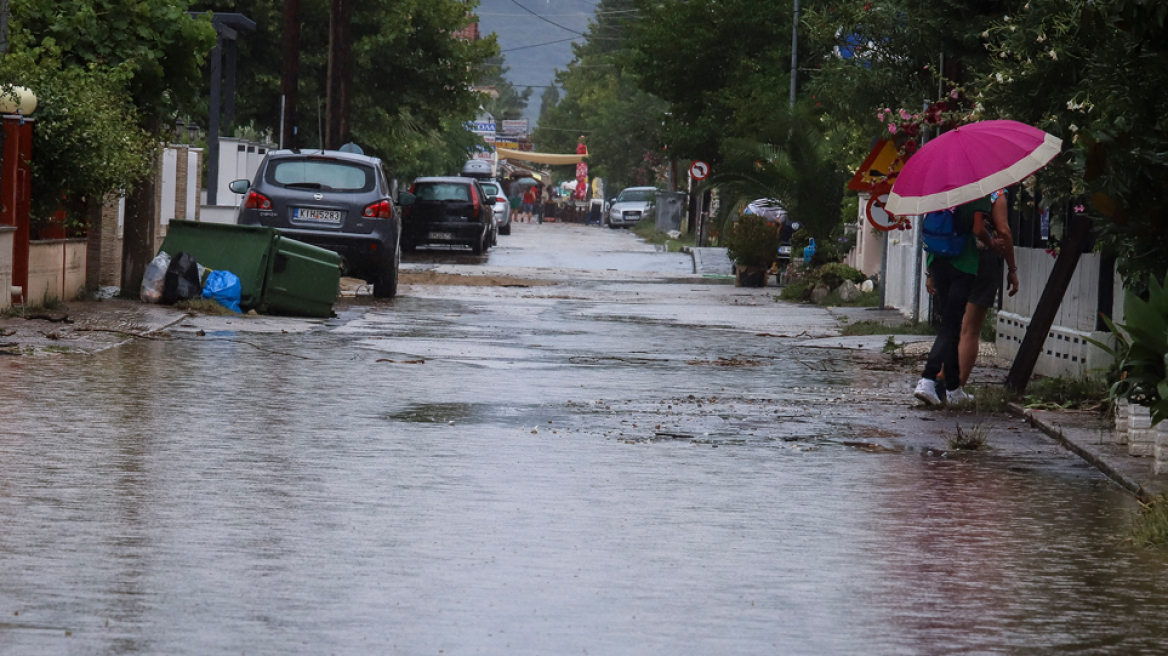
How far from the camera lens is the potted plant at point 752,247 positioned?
3089 cm

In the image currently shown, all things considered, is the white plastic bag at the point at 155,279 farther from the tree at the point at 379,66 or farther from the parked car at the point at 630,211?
the parked car at the point at 630,211

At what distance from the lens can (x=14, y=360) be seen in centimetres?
1267

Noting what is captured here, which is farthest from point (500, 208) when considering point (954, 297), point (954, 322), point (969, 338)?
point (954, 322)

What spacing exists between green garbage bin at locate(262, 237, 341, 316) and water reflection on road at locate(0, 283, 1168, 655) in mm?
5654

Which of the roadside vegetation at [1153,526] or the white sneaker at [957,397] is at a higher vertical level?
the white sneaker at [957,397]

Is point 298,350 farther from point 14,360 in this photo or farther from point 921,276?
point 921,276

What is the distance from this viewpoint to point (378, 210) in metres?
22.2

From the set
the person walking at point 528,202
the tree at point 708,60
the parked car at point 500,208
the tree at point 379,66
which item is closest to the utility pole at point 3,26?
the tree at point 379,66

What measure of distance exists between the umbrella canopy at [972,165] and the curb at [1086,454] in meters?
1.38

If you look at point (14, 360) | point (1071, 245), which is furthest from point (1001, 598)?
point (14, 360)

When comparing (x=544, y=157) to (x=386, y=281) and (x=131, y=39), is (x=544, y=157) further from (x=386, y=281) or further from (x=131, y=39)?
(x=131, y=39)

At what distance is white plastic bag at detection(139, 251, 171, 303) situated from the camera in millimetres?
18547

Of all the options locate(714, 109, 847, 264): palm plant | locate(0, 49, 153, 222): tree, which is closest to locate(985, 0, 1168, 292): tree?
locate(0, 49, 153, 222): tree

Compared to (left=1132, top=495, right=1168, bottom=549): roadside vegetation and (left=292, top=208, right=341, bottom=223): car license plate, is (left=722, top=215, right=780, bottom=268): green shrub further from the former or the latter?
(left=1132, top=495, right=1168, bottom=549): roadside vegetation
